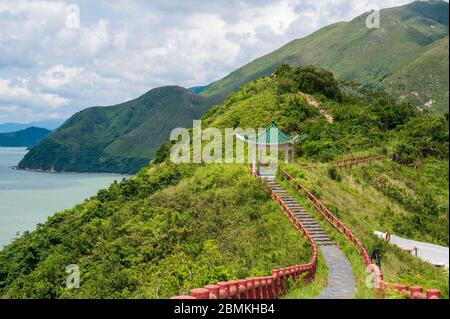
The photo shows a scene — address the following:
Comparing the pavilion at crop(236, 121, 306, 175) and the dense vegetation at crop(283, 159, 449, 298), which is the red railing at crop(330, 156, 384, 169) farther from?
the pavilion at crop(236, 121, 306, 175)

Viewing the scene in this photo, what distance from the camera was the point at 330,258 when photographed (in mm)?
22938

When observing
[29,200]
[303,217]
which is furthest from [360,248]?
[29,200]

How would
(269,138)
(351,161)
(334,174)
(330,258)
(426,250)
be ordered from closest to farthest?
(330,258)
(426,250)
(269,138)
(334,174)
(351,161)

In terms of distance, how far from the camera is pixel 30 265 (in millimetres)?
37812

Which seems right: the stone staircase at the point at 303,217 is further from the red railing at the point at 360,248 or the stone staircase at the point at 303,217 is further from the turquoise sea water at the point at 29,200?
the turquoise sea water at the point at 29,200

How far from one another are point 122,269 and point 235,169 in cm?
1083

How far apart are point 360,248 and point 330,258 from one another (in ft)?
4.24

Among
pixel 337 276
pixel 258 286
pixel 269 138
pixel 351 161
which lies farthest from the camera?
pixel 351 161

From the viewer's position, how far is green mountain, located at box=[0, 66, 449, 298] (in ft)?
78.9

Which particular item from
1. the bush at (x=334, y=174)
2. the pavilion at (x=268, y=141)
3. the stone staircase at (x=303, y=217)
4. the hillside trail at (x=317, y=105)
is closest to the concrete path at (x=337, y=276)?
the stone staircase at (x=303, y=217)

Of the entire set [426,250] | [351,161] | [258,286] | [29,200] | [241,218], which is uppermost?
[351,161]

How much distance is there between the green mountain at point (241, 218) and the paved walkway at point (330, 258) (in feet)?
1.29

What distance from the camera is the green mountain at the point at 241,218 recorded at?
2405cm

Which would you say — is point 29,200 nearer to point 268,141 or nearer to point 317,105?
point 317,105
